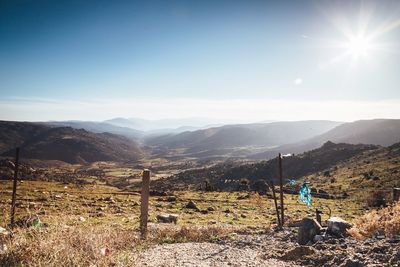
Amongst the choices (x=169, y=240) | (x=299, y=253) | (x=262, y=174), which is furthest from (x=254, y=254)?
(x=262, y=174)

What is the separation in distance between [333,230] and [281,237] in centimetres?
215

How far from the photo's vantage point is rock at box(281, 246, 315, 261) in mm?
9758

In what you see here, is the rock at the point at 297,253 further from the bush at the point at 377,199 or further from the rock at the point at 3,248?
the bush at the point at 377,199

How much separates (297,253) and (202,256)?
126 inches

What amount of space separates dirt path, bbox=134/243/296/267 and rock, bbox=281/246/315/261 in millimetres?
382

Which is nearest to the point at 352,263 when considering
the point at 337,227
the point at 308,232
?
the point at 308,232

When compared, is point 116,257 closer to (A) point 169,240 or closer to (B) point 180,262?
(B) point 180,262

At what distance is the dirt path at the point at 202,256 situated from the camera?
30.8 feet

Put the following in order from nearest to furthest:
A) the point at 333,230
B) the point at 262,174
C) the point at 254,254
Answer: the point at 254,254
the point at 333,230
the point at 262,174

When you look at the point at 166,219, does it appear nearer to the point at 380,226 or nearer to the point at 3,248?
the point at 3,248

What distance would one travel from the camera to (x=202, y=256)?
1023cm

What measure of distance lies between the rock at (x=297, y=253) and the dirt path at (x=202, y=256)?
0.38m

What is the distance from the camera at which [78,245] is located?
29.1ft

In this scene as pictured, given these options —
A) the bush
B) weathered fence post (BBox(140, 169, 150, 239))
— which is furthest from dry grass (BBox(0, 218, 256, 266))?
the bush
